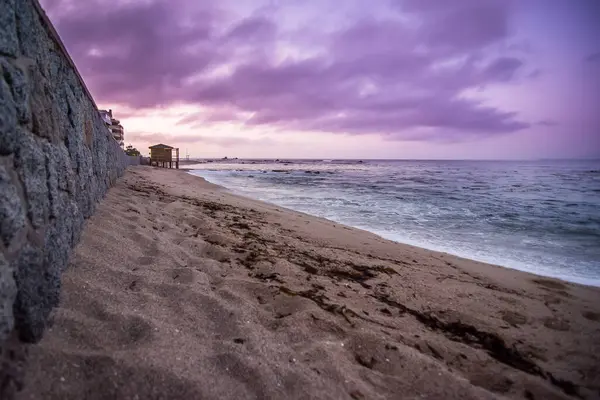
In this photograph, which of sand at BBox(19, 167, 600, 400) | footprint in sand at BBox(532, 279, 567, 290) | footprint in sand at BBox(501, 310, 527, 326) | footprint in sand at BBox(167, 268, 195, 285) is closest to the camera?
sand at BBox(19, 167, 600, 400)

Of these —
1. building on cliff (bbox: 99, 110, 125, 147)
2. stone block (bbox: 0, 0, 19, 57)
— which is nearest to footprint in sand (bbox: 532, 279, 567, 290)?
stone block (bbox: 0, 0, 19, 57)

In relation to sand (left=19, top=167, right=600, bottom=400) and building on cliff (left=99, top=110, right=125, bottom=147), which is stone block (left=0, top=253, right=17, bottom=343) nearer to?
sand (left=19, top=167, right=600, bottom=400)

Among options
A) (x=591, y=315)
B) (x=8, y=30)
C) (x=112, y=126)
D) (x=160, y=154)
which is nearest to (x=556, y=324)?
(x=591, y=315)

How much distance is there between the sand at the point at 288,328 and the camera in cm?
149

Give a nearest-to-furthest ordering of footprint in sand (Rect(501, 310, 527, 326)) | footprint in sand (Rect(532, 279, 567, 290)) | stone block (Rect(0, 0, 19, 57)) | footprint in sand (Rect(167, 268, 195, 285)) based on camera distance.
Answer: stone block (Rect(0, 0, 19, 57)), footprint in sand (Rect(167, 268, 195, 285)), footprint in sand (Rect(501, 310, 527, 326)), footprint in sand (Rect(532, 279, 567, 290))

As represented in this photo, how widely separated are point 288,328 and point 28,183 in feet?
5.51

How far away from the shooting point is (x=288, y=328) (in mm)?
2148

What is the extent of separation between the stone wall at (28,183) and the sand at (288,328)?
157mm

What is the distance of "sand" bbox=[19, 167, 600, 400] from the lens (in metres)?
1.49

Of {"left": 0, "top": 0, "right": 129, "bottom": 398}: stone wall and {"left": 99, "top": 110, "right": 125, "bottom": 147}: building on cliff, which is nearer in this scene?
{"left": 0, "top": 0, "right": 129, "bottom": 398}: stone wall

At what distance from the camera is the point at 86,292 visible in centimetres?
189

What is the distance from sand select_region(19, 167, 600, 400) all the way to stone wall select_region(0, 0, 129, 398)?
157mm

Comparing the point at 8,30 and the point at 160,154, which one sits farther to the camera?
the point at 160,154

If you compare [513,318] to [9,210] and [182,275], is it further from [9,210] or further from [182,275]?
[9,210]
